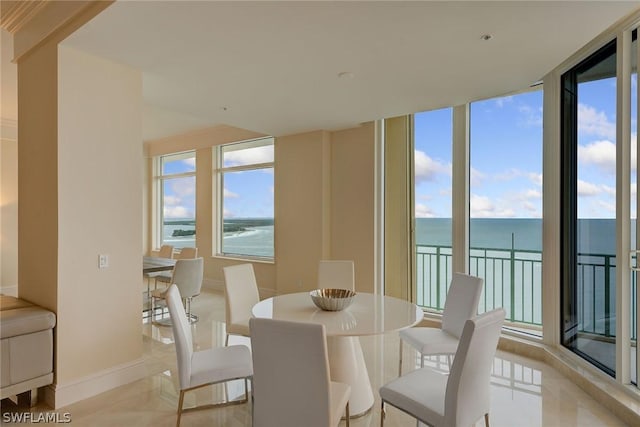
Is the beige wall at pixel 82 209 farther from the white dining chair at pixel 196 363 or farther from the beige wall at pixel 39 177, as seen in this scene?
the white dining chair at pixel 196 363

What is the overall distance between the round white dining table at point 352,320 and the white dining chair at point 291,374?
547 millimetres

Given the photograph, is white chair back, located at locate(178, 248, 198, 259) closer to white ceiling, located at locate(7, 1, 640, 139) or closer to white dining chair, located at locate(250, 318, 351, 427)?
white ceiling, located at locate(7, 1, 640, 139)

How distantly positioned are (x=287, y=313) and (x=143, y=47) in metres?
2.25

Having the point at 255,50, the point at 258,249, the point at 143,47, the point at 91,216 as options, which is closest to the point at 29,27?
the point at 143,47

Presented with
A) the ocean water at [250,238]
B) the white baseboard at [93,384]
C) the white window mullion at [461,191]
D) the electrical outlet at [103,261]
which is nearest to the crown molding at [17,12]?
the electrical outlet at [103,261]

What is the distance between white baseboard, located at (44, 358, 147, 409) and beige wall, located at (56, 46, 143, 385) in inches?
2.0

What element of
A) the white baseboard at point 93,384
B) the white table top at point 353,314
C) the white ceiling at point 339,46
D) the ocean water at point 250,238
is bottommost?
the white baseboard at point 93,384

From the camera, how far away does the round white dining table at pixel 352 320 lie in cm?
222

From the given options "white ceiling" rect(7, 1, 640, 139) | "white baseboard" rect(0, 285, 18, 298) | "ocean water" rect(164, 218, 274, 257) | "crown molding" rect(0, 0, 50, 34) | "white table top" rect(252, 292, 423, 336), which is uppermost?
"crown molding" rect(0, 0, 50, 34)

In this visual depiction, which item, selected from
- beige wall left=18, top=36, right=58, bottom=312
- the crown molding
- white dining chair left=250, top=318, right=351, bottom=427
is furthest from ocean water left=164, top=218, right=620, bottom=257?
the crown molding

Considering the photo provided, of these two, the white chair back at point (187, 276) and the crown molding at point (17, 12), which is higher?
the crown molding at point (17, 12)

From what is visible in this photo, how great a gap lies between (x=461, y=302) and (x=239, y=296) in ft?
6.33

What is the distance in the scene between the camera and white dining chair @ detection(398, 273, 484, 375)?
2.62m

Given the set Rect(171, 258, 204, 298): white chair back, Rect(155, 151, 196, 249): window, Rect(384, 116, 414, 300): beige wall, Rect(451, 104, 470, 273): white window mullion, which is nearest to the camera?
Rect(451, 104, 470, 273): white window mullion
